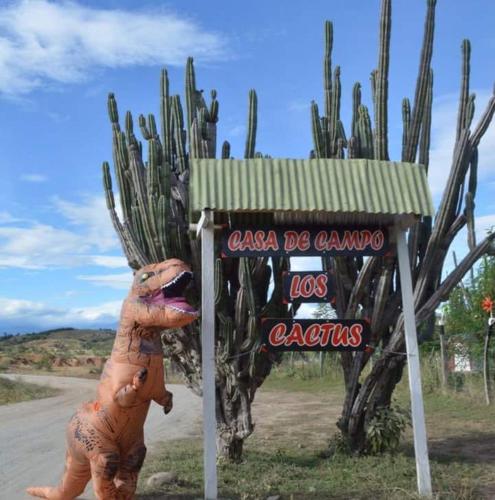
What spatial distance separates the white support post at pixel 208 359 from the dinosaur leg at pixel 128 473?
0.84 m

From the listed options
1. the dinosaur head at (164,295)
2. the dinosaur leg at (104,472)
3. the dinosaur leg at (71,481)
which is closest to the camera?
the dinosaur leg at (104,472)

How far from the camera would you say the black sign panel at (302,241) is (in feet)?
22.1

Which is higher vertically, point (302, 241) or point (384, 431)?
point (302, 241)

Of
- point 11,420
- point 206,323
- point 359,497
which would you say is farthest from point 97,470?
point 11,420

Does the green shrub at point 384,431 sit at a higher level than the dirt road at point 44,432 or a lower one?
higher

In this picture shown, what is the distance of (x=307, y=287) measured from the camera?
6.74 metres

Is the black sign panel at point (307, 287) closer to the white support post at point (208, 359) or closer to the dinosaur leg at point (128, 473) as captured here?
the white support post at point (208, 359)

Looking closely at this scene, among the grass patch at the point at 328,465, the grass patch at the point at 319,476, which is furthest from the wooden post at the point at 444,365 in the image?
the grass patch at the point at 319,476

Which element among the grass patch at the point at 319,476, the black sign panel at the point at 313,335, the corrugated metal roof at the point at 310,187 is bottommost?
the grass patch at the point at 319,476

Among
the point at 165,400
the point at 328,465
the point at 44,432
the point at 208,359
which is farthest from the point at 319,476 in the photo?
the point at 44,432

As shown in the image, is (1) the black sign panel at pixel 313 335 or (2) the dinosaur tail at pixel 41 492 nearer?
(2) the dinosaur tail at pixel 41 492

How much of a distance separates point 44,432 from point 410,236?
8041 millimetres

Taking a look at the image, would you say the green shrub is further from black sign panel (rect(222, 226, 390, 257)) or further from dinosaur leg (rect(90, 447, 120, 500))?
dinosaur leg (rect(90, 447, 120, 500))

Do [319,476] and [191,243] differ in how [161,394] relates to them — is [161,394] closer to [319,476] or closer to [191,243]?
[319,476]
